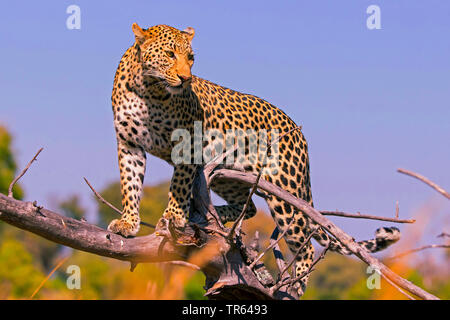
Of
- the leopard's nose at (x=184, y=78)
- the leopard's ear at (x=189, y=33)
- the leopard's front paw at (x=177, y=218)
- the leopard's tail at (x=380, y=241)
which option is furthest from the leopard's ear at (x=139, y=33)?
the leopard's tail at (x=380, y=241)

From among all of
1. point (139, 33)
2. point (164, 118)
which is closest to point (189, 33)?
point (139, 33)

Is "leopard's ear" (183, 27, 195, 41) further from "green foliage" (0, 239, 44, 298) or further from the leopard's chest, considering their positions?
"green foliage" (0, 239, 44, 298)

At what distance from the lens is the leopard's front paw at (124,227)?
A: 757 cm

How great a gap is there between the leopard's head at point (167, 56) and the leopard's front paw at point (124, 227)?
1605 mm

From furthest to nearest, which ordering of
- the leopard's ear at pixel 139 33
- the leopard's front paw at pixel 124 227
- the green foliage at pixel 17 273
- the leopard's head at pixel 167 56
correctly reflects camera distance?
the green foliage at pixel 17 273
the leopard's ear at pixel 139 33
the leopard's head at pixel 167 56
the leopard's front paw at pixel 124 227

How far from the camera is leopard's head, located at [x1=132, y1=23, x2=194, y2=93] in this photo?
25.4 feet

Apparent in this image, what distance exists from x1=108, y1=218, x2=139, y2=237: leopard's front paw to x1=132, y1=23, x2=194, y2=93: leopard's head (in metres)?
1.60

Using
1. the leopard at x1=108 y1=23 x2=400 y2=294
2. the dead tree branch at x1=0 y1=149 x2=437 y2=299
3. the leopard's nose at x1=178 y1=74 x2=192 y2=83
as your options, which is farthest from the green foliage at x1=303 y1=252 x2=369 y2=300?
the leopard's nose at x1=178 y1=74 x2=192 y2=83

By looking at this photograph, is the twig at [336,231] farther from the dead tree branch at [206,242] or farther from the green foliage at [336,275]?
the green foliage at [336,275]

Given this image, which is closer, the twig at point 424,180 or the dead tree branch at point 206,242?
the twig at point 424,180

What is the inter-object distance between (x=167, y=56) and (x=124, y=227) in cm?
203
